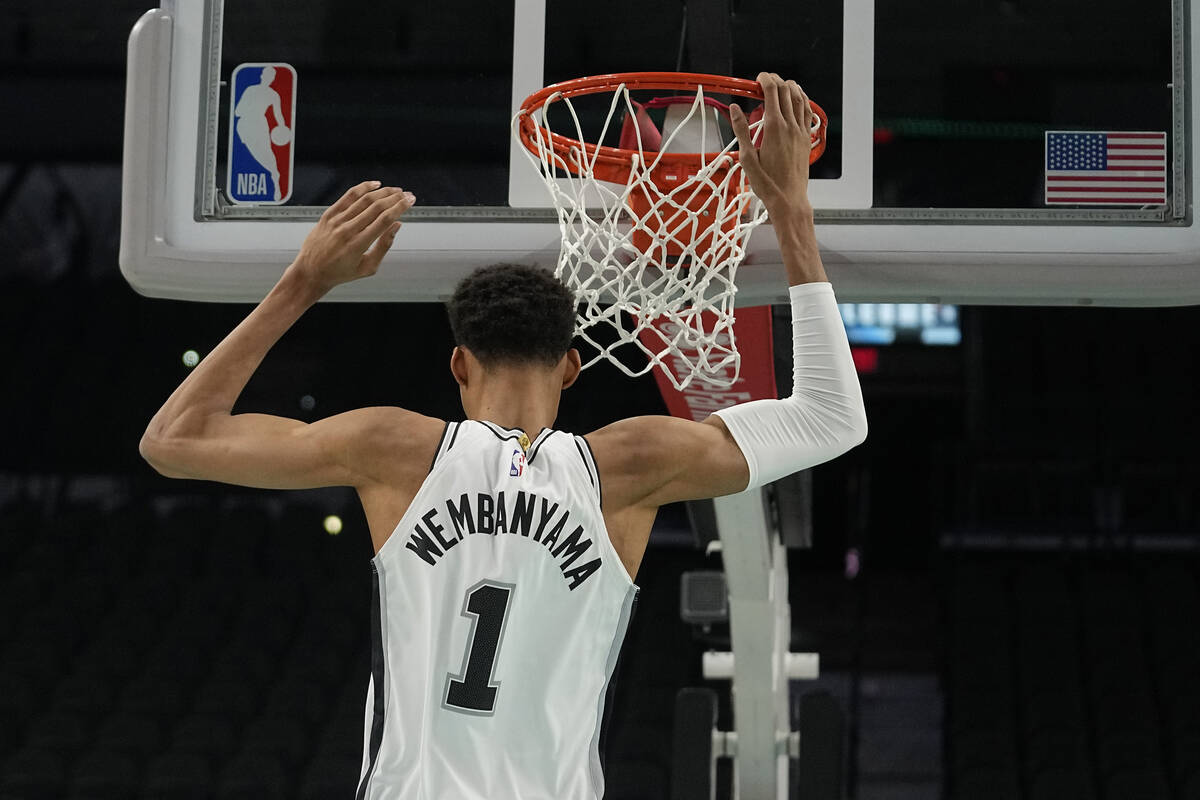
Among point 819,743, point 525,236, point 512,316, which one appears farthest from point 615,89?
point 819,743

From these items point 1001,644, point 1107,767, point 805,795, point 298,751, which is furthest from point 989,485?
point 805,795

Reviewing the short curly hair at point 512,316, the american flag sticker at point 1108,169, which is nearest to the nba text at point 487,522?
the short curly hair at point 512,316

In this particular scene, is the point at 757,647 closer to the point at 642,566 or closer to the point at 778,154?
the point at 778,154

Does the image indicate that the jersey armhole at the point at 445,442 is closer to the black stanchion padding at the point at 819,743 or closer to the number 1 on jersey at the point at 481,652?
the number 1 on jersey at the point at 481,652

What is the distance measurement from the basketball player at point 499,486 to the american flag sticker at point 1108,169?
1012 mm

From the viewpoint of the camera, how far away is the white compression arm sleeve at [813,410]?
2293 mm

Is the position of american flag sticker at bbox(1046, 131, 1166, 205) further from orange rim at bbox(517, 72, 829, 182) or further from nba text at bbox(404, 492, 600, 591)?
nba text at bbox(404, 492, 600, 591)

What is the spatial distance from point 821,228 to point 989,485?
9.05 meters

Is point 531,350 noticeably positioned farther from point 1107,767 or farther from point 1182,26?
point 1107,767

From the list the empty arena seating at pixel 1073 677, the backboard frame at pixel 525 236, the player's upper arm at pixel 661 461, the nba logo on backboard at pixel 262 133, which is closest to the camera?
the player's upper arm at pixel 661 461

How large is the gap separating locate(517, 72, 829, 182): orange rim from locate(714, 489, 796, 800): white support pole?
1651 mm

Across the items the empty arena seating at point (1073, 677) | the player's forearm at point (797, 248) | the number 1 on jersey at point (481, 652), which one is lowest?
the empty arena seating at point (1073, 677)

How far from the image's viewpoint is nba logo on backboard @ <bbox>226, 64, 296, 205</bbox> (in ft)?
10.5

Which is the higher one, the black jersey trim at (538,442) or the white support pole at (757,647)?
the black jersey trim at (538,442)
